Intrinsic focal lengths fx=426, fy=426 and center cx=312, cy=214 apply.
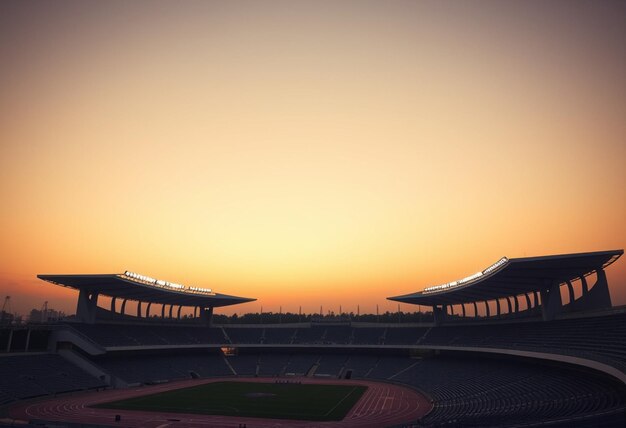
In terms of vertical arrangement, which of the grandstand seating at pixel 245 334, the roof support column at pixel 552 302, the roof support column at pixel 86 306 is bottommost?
the grandstand seating at pixel 245 334

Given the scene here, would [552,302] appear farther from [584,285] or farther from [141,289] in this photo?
[141,289]

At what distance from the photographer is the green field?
186 ft

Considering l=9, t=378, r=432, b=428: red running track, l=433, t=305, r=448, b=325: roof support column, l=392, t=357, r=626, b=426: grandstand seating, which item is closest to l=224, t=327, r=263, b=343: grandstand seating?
l=392, t=357, r=626, b=426: grandstand seating

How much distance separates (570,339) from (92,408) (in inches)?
2403

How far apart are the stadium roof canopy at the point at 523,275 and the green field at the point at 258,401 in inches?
1036

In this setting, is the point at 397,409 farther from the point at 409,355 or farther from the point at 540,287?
the point at 409,355

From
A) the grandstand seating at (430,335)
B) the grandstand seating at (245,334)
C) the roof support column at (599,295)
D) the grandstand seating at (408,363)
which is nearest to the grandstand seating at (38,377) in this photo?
Answer: the grandstand seating at (408,363)

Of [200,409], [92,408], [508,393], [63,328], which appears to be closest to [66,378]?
[63,328]

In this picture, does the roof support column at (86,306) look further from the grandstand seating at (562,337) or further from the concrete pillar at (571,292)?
the concrete pillar at (571,292)

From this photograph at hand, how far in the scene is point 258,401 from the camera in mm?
64500

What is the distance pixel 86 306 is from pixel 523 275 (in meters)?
79.0

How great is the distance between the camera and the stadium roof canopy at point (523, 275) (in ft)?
169

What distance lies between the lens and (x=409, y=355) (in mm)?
99438

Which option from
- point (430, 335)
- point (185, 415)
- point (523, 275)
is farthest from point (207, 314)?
point (523, 275)
